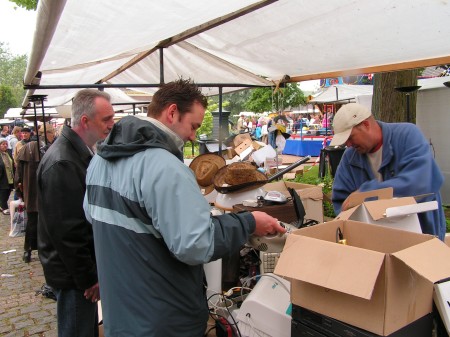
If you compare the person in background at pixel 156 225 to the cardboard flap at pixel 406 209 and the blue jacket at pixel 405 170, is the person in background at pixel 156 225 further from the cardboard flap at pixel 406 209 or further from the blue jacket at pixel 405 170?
the blue jacket at pixel 405 170

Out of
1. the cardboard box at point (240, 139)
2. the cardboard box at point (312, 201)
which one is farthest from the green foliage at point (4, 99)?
the cardboard box at point (312, 201)

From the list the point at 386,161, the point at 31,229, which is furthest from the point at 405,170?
the point at 31,229

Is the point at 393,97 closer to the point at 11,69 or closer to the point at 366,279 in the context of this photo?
the point at 366,279

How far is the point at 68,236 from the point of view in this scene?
2018 millimetres

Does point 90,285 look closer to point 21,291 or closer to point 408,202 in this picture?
point 408,202

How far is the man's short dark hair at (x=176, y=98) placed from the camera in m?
1.54

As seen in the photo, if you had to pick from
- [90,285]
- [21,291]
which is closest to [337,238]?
[90,285]

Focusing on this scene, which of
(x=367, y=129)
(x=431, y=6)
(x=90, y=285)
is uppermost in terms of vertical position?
(x=431, y=6)

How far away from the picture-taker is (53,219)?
201 centimetres

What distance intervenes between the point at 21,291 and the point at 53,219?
3317 mm

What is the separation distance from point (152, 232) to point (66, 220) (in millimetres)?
815

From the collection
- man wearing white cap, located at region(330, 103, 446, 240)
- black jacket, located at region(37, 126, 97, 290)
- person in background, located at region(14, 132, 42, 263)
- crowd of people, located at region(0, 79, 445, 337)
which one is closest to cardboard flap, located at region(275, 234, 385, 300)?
crowd of people, located at region(0, 79, 445, 337)

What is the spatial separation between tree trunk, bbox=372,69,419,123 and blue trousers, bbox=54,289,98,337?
4.95 m

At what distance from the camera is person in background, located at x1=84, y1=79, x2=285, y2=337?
4.32 ft
